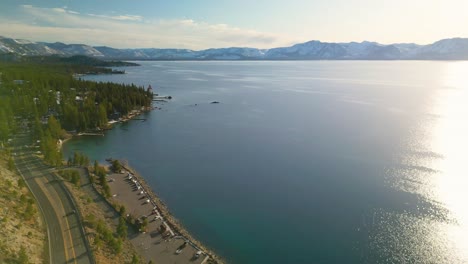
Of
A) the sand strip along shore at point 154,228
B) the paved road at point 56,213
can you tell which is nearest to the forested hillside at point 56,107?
the paved road at point 56,213

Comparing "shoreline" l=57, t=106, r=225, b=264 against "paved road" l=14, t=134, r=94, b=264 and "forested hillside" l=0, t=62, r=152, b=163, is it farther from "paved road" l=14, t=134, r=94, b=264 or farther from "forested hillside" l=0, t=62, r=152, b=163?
"forested hillside" l=0, t=62, r=152, b=163

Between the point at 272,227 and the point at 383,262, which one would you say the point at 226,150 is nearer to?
the point at 272,227

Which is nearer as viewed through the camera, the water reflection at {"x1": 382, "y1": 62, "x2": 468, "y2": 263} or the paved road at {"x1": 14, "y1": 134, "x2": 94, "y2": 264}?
the paved road at {"x1": 14, "y1": 134, "x2": 94, "y2": 264}

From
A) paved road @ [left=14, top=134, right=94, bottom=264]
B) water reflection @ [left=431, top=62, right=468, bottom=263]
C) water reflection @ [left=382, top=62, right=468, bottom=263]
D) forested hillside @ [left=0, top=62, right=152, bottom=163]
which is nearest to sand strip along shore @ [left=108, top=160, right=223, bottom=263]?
paved road @ [left=14, top=134, right=94, bottom=264]

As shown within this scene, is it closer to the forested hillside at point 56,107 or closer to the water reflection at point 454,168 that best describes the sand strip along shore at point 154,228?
the forested hillside at point 56,107

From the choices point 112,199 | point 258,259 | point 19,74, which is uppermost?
point 19,74

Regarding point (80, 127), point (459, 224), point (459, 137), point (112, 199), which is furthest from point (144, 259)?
point (459, 137)

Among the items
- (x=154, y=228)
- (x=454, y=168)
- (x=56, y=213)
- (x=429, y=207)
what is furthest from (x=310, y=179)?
(x=56, y=213)
